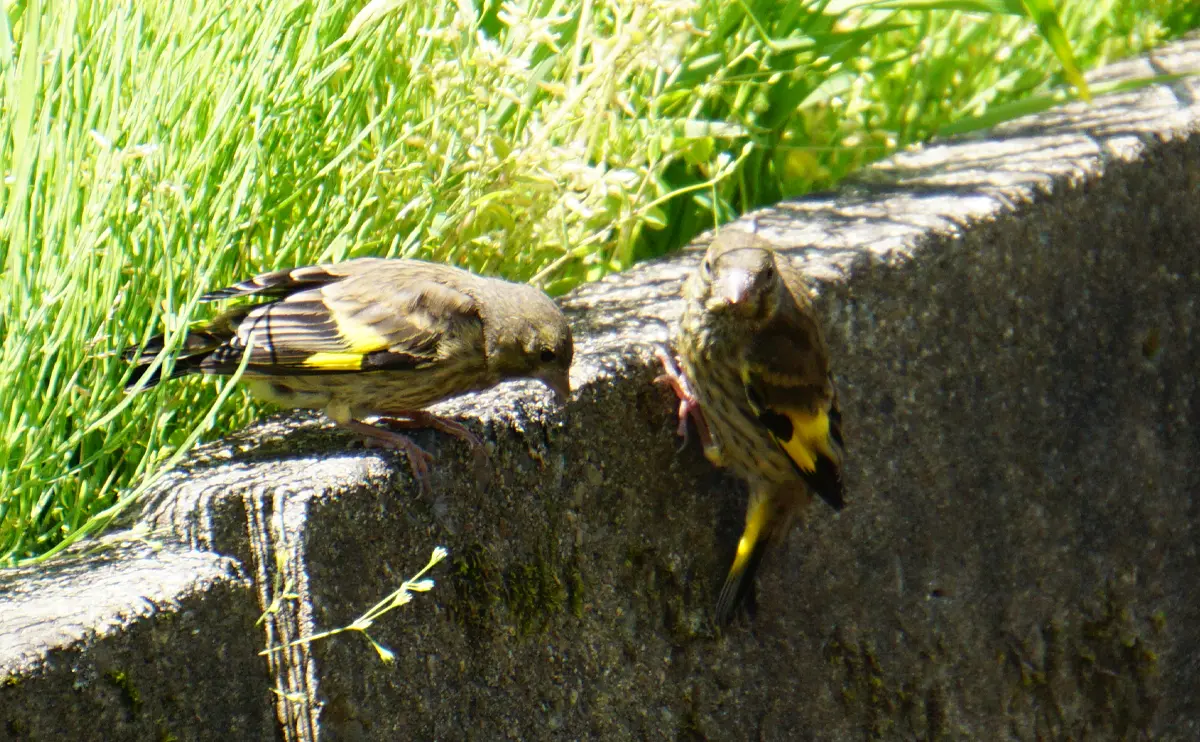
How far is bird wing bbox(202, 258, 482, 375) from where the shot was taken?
Result: 2.88 meters

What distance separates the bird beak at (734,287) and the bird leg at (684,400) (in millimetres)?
194

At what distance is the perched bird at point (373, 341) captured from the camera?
2.89 meters

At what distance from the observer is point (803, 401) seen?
323 centimetres

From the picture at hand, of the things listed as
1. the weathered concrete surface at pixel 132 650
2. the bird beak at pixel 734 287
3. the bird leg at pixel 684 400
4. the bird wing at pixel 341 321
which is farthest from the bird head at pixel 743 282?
the weathered concrete surface at pixel 132 650

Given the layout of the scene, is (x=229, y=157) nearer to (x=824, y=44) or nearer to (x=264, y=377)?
(x=264, y=377)

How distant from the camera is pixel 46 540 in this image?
8.54ft

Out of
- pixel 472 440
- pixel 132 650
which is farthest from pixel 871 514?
pixel 132 650

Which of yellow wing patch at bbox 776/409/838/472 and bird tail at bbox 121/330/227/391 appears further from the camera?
yellow wing patch at bbox 776/409/838/472

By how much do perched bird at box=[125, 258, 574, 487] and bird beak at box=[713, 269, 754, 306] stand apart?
1.32 feet

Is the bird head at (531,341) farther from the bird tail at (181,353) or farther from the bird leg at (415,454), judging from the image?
the bird tail at (181,353)

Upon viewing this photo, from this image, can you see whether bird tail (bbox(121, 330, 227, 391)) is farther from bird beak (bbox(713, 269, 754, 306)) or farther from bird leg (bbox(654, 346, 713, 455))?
bird beak (bbox(713, 269, 754, 306))

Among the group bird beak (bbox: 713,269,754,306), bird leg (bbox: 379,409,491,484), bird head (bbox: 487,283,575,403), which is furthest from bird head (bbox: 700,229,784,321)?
bird leg (bbox: 379,409,491,484)

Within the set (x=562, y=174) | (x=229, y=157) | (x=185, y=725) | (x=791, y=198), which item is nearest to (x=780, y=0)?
(x=791, y=198)

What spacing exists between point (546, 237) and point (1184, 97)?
7.92ft
